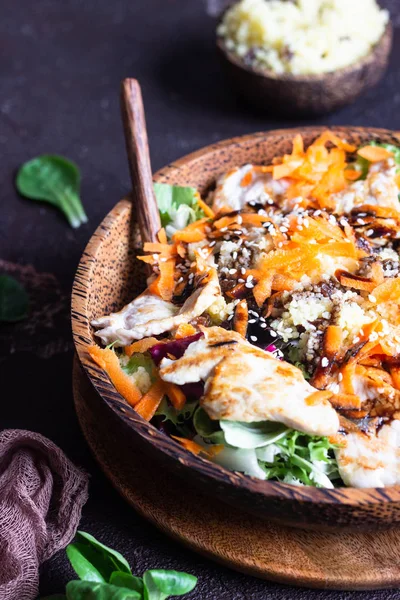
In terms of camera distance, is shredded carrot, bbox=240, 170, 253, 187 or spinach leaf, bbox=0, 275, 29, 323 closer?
shredded carrot, bbox=240, 170, 253, 187

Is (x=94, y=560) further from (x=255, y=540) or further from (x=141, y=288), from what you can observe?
(x=141, y=288)

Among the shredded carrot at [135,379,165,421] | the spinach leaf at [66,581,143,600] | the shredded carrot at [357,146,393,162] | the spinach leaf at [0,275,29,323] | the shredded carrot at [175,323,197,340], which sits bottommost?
the spinach leaf at [66,581,143,600]

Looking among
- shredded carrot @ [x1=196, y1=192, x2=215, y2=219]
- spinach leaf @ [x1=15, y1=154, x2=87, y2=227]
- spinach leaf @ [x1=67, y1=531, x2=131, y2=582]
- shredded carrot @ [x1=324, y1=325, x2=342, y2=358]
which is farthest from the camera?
spinach leaf @ [x1=15, y1=154, x2=87, y2=227]

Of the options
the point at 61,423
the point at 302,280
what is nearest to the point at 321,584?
the point at 302,280

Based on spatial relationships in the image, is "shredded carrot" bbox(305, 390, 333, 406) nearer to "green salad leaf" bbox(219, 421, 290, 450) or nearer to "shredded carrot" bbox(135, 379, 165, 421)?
"green salad leaf" bbox(219, 421, 290, 450)

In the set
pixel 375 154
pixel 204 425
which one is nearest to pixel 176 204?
pixel 375 154

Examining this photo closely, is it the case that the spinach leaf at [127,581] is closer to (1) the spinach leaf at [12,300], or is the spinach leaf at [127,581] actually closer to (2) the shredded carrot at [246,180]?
(1) the spinach leaf at [12,300]

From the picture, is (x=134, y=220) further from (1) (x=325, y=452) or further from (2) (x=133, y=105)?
(1) (x=325, y=452)

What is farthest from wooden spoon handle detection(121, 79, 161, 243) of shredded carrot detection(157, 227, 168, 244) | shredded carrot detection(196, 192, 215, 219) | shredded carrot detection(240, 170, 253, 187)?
shredded carrot detection(240, 170, 253, 187)
